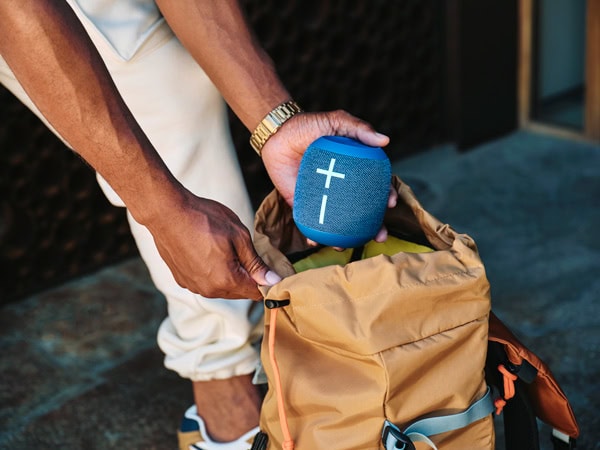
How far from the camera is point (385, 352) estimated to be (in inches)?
49.3

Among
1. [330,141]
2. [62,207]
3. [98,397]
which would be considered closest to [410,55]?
[62,207]

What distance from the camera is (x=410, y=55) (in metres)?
3.72

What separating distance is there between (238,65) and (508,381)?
2.66 ft

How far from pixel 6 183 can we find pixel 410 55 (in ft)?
6.10

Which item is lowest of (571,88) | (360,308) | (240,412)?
(571,88)

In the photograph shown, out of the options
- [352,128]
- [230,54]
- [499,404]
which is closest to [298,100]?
[230,54]

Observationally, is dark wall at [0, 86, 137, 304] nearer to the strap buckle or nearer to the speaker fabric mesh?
the speaker fabric mesh

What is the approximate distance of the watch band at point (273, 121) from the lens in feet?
5.37

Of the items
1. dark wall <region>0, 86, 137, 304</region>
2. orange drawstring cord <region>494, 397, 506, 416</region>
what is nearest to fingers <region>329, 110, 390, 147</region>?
orange drawstring cord <region>494, 397, 506, 416</region>

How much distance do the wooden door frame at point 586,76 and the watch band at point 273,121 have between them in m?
2.34

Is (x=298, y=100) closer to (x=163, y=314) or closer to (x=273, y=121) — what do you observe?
(x=163, y=314)

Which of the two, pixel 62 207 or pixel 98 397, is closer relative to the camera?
pixel 98 397

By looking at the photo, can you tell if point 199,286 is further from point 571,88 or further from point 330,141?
point 571,88

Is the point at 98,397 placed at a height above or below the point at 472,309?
below
